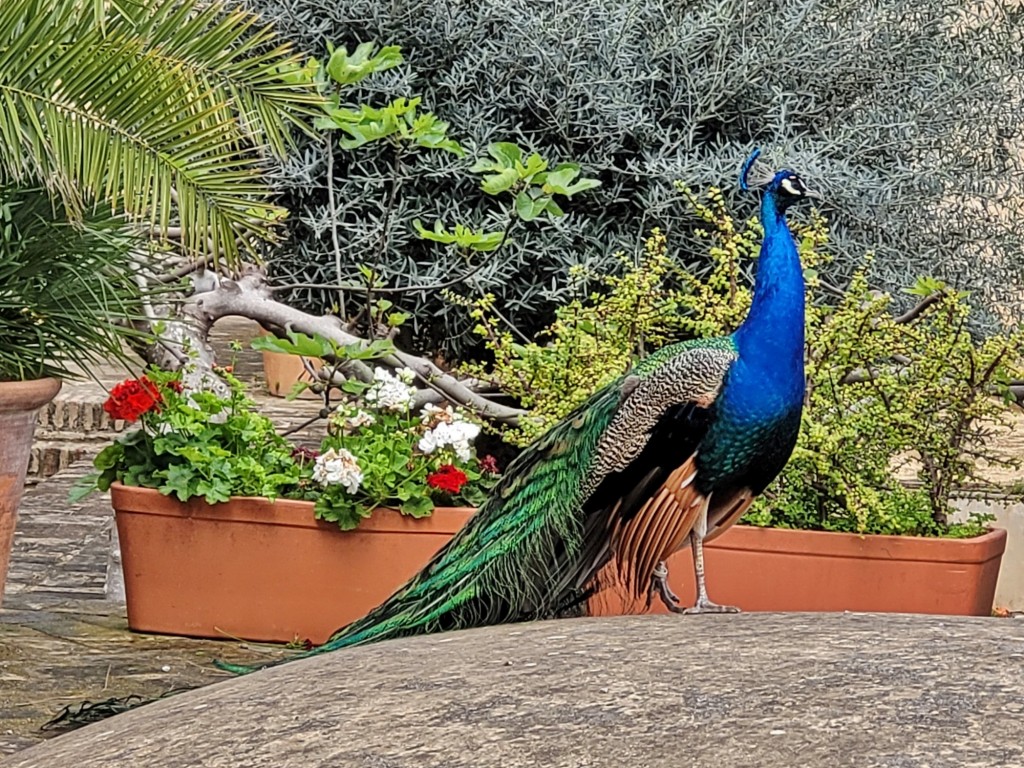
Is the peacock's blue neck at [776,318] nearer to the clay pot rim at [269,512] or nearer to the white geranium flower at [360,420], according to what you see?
the clay pot rim at [269,512]

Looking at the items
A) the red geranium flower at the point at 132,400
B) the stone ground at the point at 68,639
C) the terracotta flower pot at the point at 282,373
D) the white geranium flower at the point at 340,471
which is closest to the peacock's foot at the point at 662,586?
the white geranium flower at the point at 340,471

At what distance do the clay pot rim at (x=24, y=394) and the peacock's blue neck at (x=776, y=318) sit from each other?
1962mm

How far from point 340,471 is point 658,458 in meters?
1.30

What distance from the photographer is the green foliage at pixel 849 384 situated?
4.39 m

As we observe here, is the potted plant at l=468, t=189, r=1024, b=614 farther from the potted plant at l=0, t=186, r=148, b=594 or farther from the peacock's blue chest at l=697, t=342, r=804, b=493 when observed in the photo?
the potted plant at l=0, t=186, r=148, b=594

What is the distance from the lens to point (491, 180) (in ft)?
15.4

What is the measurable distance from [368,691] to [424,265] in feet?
10.3

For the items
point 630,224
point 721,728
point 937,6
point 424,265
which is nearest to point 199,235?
point 424,265

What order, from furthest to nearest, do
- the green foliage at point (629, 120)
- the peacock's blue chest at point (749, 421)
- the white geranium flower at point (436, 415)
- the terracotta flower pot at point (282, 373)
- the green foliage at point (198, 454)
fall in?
the terracotta flower pot at point (282, 373) < the green foliage at point (629, 120) < the white geranium flower at point (436, 415) < the green foliage at point (198, 454) < the peacock's blue chest at point (749, 421)

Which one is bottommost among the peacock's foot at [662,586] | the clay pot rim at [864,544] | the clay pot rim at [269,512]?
the peacock's foot at [662,586]

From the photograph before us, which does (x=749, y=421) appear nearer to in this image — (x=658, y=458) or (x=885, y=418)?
(x=658, y=458)

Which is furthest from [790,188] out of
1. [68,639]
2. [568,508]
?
[68,639]

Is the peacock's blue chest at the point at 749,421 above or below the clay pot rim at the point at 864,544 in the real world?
above

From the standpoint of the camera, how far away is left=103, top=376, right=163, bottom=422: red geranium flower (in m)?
4.70
